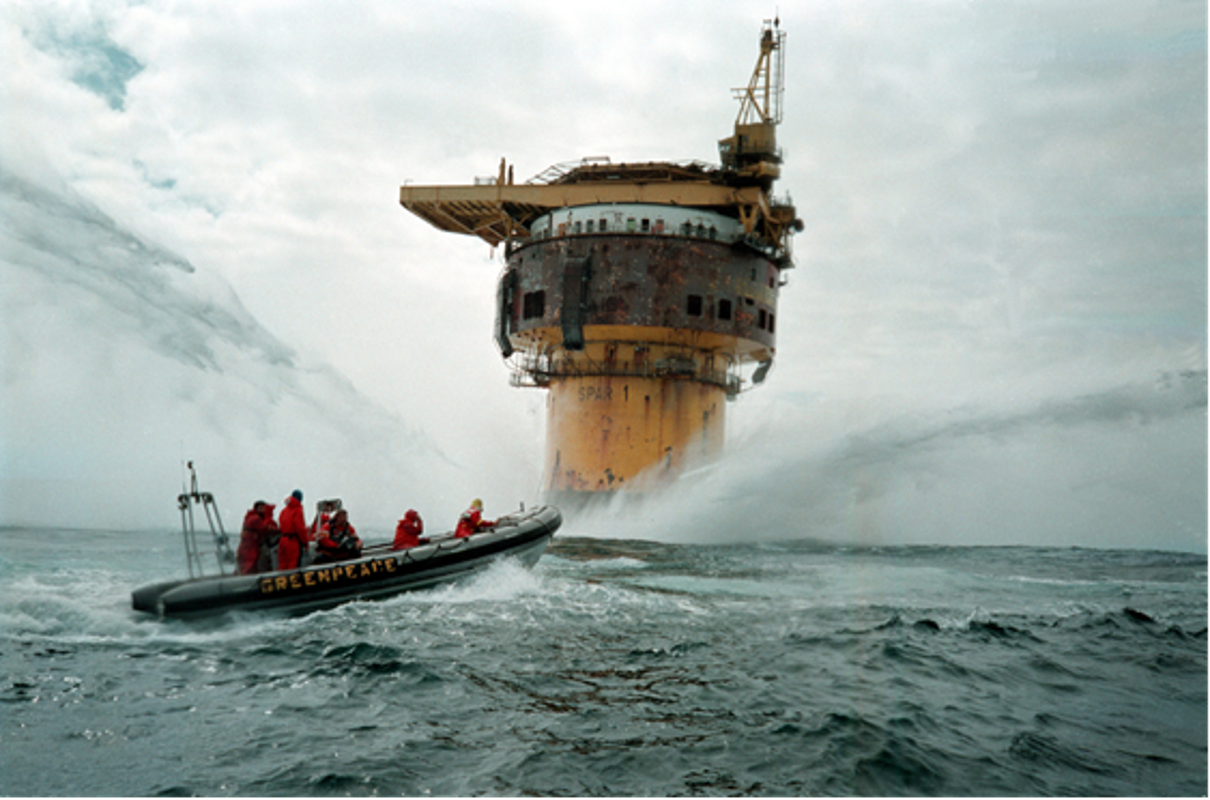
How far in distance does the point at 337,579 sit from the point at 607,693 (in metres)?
6.75

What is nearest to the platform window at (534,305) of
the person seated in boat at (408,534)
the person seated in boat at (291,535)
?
the person seated in boat at (408,534)

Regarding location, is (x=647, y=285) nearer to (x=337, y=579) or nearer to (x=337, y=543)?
(x=337, y=543)

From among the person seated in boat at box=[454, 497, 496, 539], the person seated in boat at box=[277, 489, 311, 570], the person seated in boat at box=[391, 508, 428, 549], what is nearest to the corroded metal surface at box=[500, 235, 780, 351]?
the person seated in boat at box=[454, 497, 496, 539]

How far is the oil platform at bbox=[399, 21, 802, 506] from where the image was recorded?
110ft

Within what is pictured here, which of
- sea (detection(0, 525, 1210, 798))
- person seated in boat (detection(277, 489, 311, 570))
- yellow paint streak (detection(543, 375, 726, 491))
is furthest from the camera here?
yellow paint streak (detection(543, 375, 726, 491))

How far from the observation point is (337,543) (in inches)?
569

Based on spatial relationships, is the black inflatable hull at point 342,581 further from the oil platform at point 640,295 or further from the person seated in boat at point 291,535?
the oil platform at point 640,295

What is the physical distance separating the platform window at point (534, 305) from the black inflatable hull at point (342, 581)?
18.7m

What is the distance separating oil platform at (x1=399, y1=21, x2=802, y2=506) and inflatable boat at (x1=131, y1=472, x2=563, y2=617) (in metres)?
17.3

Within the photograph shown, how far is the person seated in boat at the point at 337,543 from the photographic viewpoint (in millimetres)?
14398

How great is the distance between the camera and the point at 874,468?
28.1 meters

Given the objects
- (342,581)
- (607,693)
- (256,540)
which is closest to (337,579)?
(342,581)

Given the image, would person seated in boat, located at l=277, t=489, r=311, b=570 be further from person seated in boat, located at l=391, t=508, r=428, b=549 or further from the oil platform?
the oil platform

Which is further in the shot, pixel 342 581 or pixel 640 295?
pixel 640 295
